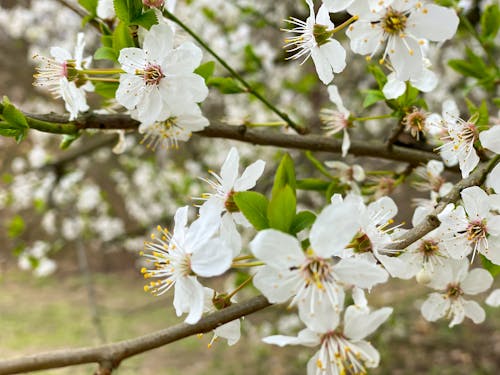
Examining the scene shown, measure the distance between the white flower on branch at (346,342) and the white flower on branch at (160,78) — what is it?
40 centimetres

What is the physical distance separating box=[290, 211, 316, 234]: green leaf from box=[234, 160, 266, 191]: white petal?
145mm

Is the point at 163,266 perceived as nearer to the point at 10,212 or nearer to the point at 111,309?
the point at 111,309

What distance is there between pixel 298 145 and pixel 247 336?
4038 mm

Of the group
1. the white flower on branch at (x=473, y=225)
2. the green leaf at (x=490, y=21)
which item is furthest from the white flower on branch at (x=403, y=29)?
the green leaf at (x=490, y=21)

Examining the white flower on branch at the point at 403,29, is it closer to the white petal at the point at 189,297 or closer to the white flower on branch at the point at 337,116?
the white flower on branch at the point at 337,116

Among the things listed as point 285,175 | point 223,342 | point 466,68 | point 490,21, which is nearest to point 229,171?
point 285,175

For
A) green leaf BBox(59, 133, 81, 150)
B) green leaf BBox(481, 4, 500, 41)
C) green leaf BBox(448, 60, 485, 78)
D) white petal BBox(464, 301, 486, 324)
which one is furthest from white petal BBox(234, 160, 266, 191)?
green leaf BBox(481, 4, 500, 41)

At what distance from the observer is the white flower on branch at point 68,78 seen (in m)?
0.87

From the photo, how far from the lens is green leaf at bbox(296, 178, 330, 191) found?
41.0 inches

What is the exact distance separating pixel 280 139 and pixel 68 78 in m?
0.40

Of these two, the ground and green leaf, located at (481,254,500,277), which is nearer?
green leaf, located at (481,254,500,277)

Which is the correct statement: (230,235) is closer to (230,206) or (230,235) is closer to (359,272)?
(230,206)

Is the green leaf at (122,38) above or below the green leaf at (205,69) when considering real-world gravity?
above

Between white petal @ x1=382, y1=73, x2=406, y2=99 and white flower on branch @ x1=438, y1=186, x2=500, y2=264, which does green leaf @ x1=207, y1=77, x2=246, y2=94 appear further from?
white flower on branch @ x1=438, y1=186, x2=500, y2=264
